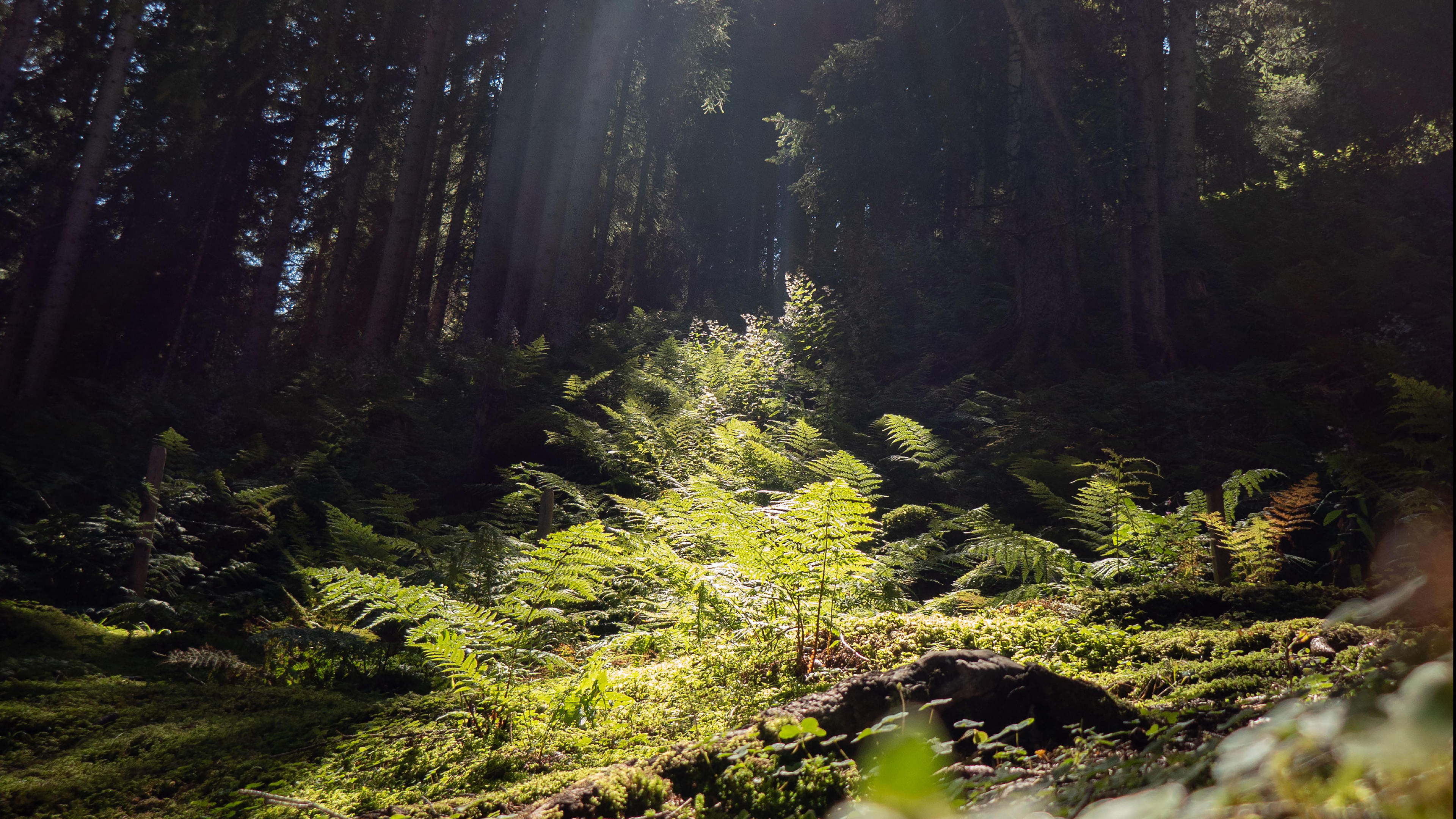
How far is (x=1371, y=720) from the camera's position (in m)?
0.78

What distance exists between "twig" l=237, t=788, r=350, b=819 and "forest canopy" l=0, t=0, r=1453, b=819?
3 centimetres

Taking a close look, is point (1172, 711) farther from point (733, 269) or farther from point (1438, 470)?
point (733, 269)

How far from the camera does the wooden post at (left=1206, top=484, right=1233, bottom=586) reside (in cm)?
388

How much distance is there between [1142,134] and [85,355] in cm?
2397

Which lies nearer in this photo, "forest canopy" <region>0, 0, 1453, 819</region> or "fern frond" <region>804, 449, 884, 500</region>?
"forest canopy" <region>0, 0, 1453, 819</region>

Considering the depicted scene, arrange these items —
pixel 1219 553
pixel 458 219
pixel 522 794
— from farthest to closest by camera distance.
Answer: pixel 458 219
pixel 1219 553
pixel 522 794

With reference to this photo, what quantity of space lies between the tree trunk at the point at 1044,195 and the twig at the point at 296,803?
9736 millimetres

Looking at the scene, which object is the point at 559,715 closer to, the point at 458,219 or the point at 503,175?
the point at 503,175

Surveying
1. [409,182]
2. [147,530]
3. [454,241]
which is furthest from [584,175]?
[454,241]

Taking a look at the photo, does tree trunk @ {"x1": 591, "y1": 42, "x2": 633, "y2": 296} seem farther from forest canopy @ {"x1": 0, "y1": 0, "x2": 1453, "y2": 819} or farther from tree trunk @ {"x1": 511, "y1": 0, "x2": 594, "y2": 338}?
tree trunk @ {"x1": 511, "y1": 0, "x2": 594, "y2": 338}

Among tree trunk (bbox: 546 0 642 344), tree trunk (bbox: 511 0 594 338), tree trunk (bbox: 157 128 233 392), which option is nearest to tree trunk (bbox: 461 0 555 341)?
tree trunk (bbox: 511 0 594 338)

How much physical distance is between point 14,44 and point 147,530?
37.4ft

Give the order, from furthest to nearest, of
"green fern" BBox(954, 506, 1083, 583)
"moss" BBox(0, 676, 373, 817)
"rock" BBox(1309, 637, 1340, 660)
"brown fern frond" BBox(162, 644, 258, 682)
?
"green fern" BBox(954, 506, 1083, 583), "brown fern frond" BBox(162, 644, 258, 682), "moss" BBox(0, 676, 373, 817), "rock" BBox(1309, 637, 1340, 660)

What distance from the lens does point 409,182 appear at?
16.3 m
